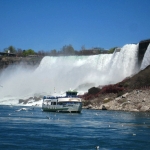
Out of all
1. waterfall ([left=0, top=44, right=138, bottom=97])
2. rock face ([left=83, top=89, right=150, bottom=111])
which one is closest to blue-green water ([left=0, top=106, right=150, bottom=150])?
rock face ([left=83, top=89, right=150, bottom=111])

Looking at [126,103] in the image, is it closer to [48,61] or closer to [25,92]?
[25,92]

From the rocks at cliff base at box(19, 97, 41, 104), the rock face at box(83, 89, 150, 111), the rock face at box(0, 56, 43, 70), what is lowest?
the rocks at cliff base at box(19, 97, 41, 104)

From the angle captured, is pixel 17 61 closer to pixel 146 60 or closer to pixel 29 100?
pixel 29 100

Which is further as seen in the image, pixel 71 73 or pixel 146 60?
pixel 71 73

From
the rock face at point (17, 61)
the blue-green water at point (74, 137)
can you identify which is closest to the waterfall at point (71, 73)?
the rock face at point (17, 61)

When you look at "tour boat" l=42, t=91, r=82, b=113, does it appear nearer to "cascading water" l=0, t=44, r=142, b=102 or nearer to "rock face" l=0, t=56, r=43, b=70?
"cascading water" l=0, t=44, r=142, b=102

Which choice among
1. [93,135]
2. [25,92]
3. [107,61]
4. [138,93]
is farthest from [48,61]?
[93,135]

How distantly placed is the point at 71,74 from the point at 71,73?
46 cm

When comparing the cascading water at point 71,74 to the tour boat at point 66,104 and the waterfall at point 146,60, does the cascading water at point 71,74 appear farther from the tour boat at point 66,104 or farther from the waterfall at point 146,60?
the tour boat at point 66,104

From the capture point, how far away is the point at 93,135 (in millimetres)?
34312

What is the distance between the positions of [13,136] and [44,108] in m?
34.6

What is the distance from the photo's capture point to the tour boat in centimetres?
6125

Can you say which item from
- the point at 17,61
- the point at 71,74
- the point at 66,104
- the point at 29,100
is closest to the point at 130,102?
the point at 66,104

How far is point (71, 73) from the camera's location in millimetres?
109500
